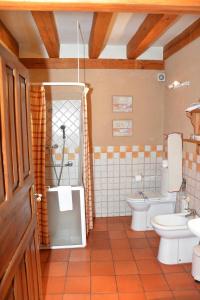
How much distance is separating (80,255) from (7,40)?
2.62 meters

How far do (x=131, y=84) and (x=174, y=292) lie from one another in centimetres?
267

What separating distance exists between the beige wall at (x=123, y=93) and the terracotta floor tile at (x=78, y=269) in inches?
66.6

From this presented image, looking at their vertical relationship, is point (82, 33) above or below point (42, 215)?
above

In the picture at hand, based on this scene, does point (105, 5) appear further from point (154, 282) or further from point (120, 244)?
A: point (120, 244)

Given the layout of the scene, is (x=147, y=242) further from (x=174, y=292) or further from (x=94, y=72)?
(x=94, y=72)

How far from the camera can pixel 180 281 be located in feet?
7.44

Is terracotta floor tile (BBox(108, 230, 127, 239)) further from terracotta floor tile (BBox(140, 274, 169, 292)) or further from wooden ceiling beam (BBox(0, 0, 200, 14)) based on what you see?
wooden ceiling beam (BBox(0, 0, 200, 14))

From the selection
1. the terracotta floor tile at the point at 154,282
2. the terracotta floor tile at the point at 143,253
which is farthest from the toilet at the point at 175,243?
the terracotta floor tile at the point at 154,282

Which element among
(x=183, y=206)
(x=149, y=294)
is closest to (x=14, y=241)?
(x=149, y=294)

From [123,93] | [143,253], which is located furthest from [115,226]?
[123,93]

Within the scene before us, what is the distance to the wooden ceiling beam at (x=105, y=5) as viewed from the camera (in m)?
1.31

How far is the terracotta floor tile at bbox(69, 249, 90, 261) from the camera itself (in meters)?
2.65

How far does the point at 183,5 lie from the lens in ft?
4.42

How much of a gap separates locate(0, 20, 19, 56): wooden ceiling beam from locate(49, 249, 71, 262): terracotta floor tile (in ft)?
7.65
